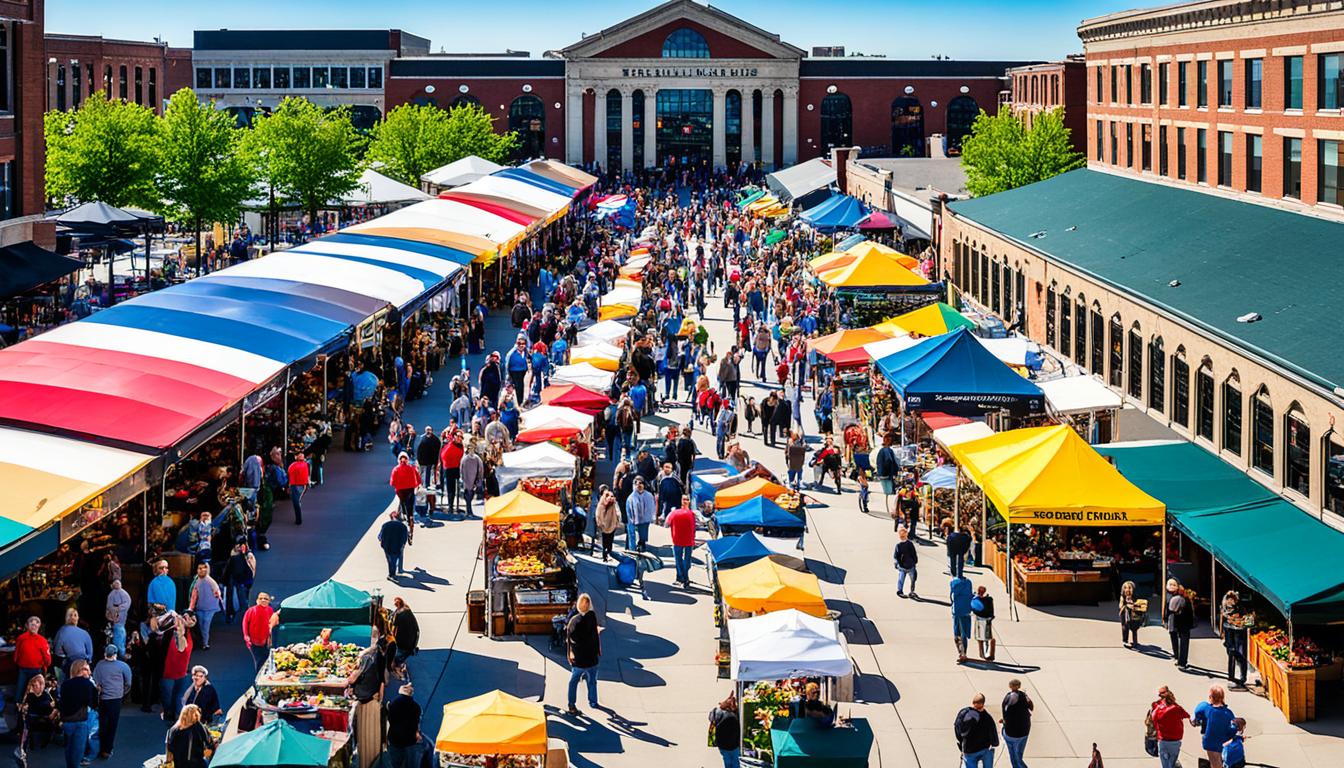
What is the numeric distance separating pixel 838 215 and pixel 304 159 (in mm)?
23578

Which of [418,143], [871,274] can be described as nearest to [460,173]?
[418,143]

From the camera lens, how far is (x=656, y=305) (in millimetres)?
46219

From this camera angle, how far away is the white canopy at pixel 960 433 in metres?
27.0

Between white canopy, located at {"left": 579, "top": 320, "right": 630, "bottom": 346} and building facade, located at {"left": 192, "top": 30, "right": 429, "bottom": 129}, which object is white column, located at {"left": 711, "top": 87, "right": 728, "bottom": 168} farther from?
white canopy, located at {"left": 579, "top": 320, "right": 630, "bottom": 346}

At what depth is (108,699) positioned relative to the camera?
17.5m

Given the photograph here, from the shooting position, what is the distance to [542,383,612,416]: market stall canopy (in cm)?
3072

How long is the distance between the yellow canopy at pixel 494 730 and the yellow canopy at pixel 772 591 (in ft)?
13.3

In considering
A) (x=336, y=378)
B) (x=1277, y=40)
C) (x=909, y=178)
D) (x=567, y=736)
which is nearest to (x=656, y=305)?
(x=336, y=378)

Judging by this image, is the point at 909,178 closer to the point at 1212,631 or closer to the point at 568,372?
the point at 568,372

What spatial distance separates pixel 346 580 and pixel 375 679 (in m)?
6.52

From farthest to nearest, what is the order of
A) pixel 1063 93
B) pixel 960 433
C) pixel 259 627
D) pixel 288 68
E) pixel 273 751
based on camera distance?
pixel 288 68 < pixel 1063 93 < pixel 960 433 < pixel 259 627 < pixel 273 751

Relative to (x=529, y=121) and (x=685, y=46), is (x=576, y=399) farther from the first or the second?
(x=529, y=121)

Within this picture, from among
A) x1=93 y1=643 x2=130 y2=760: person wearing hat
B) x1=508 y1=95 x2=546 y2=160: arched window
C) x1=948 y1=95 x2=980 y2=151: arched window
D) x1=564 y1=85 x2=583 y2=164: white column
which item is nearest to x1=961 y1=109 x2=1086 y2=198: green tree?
x1=948 y1=95 x2=980 y2=151: arched window

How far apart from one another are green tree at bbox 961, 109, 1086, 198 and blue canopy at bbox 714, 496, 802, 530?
44.7 metres
